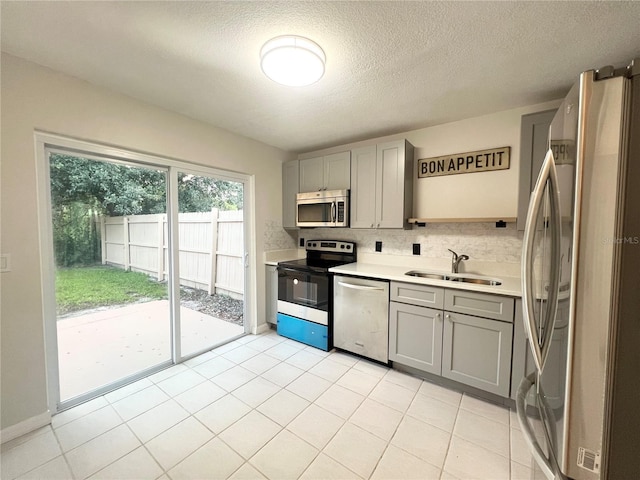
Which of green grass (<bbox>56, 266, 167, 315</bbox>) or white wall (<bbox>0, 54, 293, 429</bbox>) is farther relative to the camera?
green grass (<bbox>56, 266, 167, 315</bbox>)

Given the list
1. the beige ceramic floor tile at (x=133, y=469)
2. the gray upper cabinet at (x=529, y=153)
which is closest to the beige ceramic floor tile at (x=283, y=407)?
the beige ceramic floor tile at (x=133, y=469)

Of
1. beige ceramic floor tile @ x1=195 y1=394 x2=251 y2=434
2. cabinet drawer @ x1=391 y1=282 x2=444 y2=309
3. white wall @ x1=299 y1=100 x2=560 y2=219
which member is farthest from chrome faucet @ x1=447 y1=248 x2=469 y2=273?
beige ceramic floor tile @ x1=195 y1=394 x2=251 y2=434

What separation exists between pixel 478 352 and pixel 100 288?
3087 mm

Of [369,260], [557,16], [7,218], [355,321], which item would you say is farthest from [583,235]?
[7,218]

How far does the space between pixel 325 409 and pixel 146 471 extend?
1120 mm

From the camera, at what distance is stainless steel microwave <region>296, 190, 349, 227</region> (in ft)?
9.77

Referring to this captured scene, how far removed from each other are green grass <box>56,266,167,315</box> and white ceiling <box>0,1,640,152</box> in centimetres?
145

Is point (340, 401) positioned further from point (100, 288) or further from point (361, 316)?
point (100, 288)

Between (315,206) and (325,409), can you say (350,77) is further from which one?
(325,409)

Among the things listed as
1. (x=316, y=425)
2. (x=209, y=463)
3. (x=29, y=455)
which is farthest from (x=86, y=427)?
(x=316, y=425)

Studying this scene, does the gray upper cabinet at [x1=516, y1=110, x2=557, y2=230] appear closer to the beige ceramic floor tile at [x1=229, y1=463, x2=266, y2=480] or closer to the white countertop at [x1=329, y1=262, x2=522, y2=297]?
the white countertop at [x1=329, y1=262, x2=522, y2=297]

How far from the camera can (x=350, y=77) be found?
183cm

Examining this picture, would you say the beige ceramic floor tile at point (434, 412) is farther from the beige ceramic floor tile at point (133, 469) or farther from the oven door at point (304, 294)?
the beige ceramic floor tile at point (133, 469)

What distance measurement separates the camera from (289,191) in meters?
3.48
